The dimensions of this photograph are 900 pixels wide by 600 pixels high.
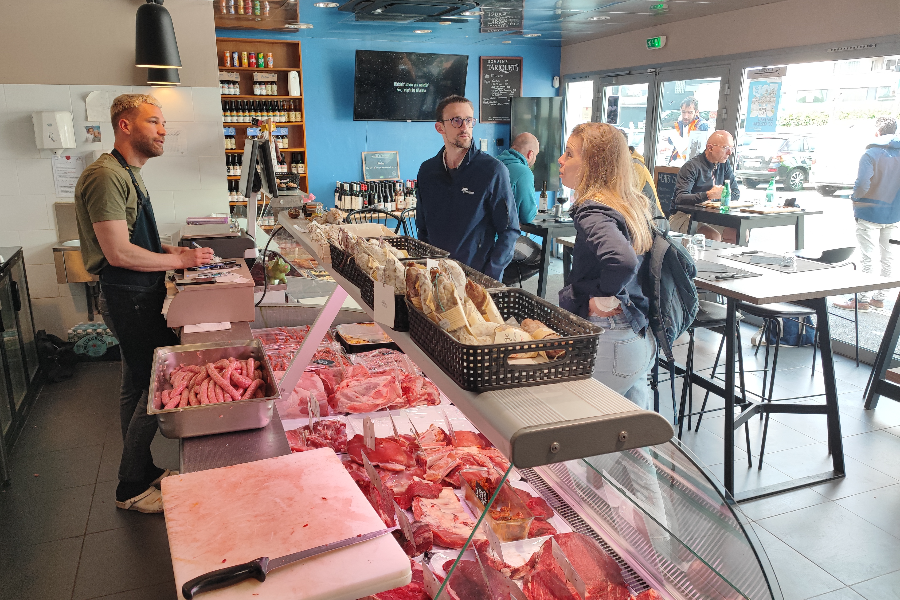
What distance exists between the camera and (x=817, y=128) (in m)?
6.32

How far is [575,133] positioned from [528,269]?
3.89 m

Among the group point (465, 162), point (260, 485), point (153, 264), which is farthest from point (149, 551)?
point (465, 162)

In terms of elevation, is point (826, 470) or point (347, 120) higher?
point (347, 120)

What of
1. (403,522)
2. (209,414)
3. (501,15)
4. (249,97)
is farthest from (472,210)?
(249,97)

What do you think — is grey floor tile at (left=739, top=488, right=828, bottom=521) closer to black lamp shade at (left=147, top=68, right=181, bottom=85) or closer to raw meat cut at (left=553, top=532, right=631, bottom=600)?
raw meat cut at (left=553, top=532, right=631, bottom=600)

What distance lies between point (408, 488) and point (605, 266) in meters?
1.27

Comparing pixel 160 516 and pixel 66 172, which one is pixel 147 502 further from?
pixel 66 172

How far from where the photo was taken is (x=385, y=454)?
82.2 inches

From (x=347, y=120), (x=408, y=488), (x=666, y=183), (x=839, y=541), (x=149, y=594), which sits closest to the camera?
(x=408, y=488)

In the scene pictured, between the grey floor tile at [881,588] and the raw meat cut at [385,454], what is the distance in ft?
6.84

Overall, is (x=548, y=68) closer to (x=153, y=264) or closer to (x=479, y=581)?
(x=153, y=264)

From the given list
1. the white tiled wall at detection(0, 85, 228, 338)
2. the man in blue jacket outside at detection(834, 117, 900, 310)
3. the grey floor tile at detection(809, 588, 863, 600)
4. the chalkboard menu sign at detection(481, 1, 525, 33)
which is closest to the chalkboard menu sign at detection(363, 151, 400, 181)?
the chalkboard menu sign at detection(481, 1, 525, 33)

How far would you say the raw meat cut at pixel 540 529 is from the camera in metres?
1.64

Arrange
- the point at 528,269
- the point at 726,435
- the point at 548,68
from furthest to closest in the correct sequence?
the point at 548,68 < the point at 528,269 < the point at 726,435
